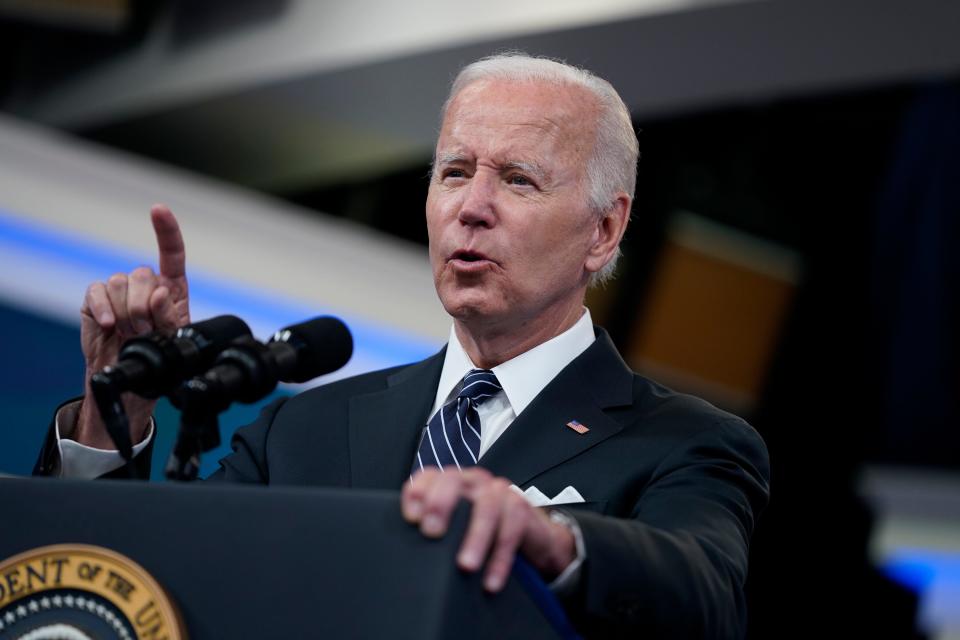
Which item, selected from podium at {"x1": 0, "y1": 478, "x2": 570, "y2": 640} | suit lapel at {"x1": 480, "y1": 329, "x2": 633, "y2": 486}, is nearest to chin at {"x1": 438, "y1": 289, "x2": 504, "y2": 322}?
suit lapel at {"x1": 480, "y1": 329, "x2": 633, "y2": 486}

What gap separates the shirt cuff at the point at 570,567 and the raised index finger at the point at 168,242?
676 mm

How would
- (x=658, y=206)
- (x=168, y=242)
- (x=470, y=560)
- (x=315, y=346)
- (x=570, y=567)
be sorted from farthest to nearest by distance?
(x=658, y=206) → (x=168, y=242) → (x=315, y=346) → (x=570, y=567) → (x=470, y=560)

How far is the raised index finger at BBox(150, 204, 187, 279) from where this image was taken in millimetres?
1665

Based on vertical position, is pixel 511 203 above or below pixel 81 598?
above

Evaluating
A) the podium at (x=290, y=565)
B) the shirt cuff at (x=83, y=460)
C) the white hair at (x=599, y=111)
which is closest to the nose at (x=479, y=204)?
the white hair at (x=599, y=111)

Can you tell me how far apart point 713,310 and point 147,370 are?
5014 mm

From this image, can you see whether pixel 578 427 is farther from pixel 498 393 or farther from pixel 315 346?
pixel 315 346

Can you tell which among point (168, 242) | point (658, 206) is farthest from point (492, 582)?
point (658, 206)

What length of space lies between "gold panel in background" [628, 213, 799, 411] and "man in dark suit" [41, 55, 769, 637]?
408 cm

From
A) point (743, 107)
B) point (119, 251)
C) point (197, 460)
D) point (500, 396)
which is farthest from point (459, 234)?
point (743, 107)

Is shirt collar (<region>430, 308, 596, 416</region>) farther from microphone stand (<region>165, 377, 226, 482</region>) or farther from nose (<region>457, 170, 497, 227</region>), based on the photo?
microphone stand (<region>165, 377, 226, 482</region>)

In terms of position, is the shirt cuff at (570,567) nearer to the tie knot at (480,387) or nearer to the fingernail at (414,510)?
the fingernail at (414,510)

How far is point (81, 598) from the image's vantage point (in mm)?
1146

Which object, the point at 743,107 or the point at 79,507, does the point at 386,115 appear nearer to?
the point at 743,107
